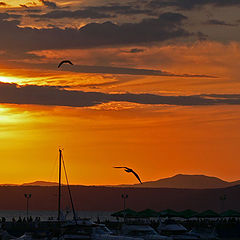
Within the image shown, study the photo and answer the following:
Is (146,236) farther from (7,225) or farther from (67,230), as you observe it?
(7,225)

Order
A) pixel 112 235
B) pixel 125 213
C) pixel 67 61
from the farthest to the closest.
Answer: pixel 125 213 < pixel 67 61 < pixel 112 235

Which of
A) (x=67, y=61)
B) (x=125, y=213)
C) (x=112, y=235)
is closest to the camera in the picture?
(x=112, y=235)

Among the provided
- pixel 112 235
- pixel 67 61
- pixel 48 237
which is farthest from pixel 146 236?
pixel 67 61

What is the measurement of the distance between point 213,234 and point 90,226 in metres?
17.0

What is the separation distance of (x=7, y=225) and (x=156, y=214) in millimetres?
21608

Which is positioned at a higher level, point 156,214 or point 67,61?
point 67,61

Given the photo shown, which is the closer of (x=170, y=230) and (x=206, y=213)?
(x=170, y=230)

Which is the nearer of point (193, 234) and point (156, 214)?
point (193, 234)

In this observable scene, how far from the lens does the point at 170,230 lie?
326ft

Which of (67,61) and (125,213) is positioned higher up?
(67,61)

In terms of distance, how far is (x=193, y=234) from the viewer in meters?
98.6

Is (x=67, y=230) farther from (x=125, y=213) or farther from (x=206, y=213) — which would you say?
(x=206, y=213)

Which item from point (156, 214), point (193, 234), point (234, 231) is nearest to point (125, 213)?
point (156, 214)

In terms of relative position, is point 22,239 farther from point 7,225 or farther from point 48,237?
point 7,225
